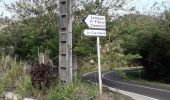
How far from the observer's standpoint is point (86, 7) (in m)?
18.5

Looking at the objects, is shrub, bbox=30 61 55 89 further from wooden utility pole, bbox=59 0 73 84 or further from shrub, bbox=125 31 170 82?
shrub, bbox=125 31 170 82

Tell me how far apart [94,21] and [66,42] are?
1616 millimetres

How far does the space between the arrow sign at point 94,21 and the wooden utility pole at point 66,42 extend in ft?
4.54

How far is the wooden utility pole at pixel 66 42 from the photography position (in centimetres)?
1469

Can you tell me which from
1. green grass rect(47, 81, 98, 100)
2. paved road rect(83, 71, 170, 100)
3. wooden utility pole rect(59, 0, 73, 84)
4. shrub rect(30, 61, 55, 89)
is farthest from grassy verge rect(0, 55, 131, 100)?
paved road rect(83, 71, 170, 100)

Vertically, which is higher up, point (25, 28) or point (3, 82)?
point (25, 28)

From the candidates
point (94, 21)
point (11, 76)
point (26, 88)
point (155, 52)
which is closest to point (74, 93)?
point (94, 21)

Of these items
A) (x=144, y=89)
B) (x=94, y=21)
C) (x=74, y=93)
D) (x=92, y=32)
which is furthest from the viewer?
(x=144, y=89)

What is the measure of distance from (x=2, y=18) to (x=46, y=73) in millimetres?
8283

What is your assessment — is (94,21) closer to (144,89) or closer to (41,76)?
(41,76)

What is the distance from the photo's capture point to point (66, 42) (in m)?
14.8

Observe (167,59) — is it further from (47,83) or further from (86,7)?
(47,83)

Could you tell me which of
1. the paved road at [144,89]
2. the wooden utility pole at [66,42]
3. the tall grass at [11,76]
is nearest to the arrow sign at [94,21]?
the wooden utility pole at [66,42]

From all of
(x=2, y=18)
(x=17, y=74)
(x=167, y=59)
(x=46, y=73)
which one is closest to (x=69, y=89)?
(x=46, y=73)
